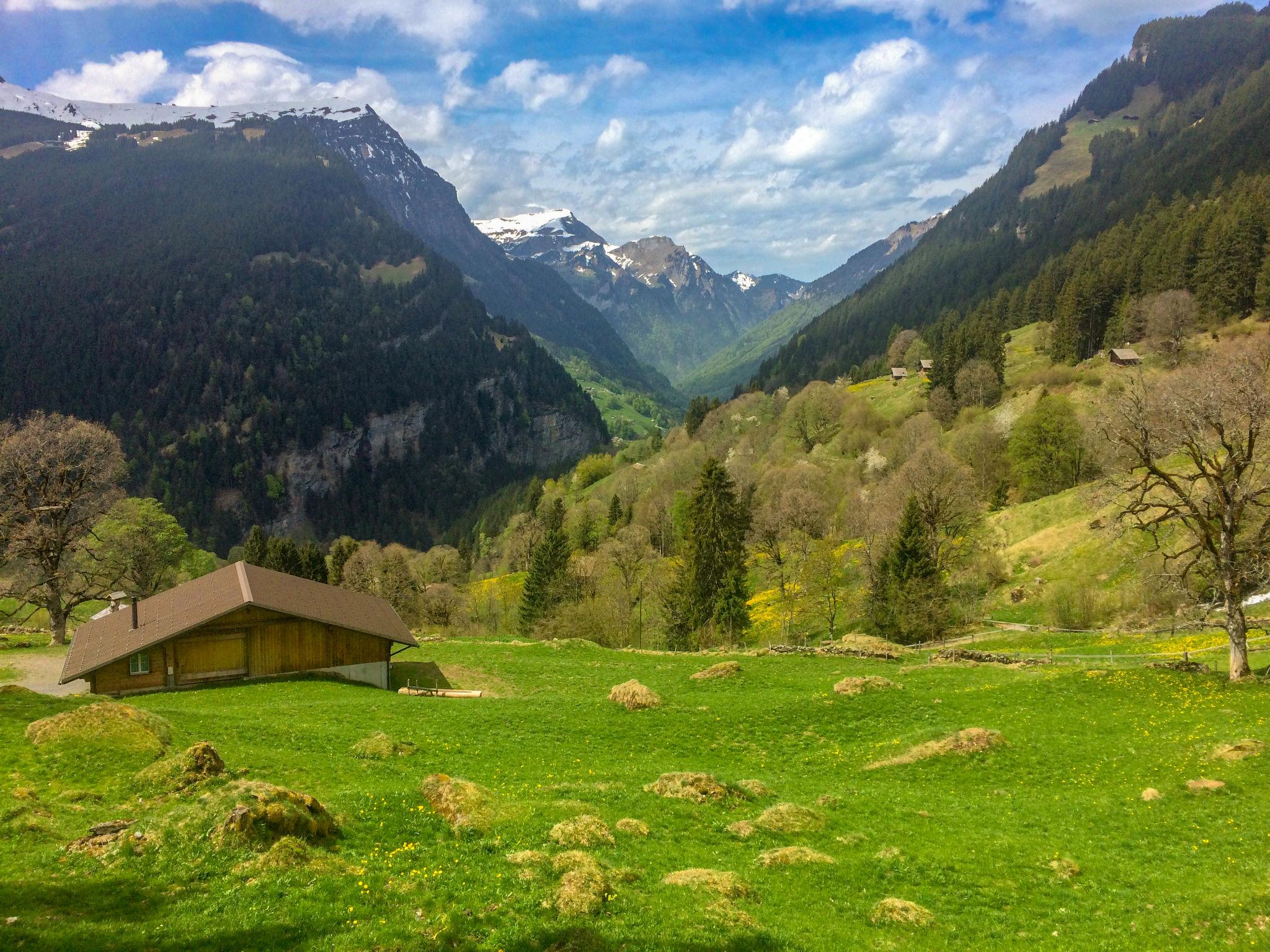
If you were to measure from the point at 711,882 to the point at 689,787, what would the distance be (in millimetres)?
5998

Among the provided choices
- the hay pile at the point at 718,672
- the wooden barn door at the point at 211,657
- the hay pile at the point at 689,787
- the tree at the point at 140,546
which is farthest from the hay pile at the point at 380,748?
the tree at the point at 140,546

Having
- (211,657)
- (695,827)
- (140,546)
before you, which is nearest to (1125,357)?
(695,827)

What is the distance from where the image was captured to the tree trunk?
27266 mm

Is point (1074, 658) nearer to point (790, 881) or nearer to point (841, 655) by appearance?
point (841, 655)

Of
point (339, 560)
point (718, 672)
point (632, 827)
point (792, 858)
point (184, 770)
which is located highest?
point (339, 560)

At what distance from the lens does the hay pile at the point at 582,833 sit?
607 inches

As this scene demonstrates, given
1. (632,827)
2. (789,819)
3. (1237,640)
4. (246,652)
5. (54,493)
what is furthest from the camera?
(54,493)

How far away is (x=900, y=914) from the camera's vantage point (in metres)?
13.3

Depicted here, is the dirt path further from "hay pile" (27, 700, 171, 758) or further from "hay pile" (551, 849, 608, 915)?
"hay pile" (551, 849, 608, 915)

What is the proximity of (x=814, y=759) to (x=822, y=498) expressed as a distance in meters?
66.0

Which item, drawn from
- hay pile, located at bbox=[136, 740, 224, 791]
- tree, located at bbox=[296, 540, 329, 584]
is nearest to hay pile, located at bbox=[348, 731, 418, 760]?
hay pile, located at bbox=[136, 740, 224, 791]

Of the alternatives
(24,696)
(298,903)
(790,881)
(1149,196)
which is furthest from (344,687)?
(1149,196)

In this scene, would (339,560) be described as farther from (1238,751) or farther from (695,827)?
(1238,751)

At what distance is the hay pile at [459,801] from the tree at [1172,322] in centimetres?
10811
